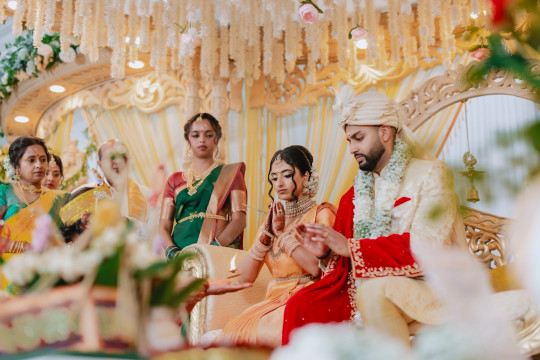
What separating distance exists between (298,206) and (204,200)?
1.19 meters

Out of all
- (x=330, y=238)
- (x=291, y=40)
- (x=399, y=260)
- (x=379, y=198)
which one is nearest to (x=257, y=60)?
(x=291, y=40)

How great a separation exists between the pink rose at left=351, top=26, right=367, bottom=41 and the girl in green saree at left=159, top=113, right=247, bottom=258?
56.6 inches

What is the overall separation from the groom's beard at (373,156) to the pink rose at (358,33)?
2.26 m

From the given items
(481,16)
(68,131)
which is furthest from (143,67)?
(481,16)

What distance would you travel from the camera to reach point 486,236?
3785 mm

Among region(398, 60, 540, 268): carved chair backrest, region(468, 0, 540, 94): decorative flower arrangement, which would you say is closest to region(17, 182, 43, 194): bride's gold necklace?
region(398, 60, 540, 268): carved chair backrest

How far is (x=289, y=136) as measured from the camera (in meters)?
6.25

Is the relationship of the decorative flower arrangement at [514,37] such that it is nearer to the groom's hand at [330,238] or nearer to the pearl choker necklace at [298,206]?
the groom's hand at [330,238]

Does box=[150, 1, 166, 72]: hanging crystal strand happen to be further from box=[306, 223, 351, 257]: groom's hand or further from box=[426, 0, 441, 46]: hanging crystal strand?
box=[306, 223, 351, 257]: groom's hand

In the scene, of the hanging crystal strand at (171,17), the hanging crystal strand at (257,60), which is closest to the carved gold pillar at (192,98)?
the hanging crystal strand at (257,60)

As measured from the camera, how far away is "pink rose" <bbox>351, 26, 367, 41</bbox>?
5270mm

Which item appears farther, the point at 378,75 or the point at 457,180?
the point at 378,75

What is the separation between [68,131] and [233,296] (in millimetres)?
4490

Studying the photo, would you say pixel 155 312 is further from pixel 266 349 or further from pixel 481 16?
pixel 481 16
